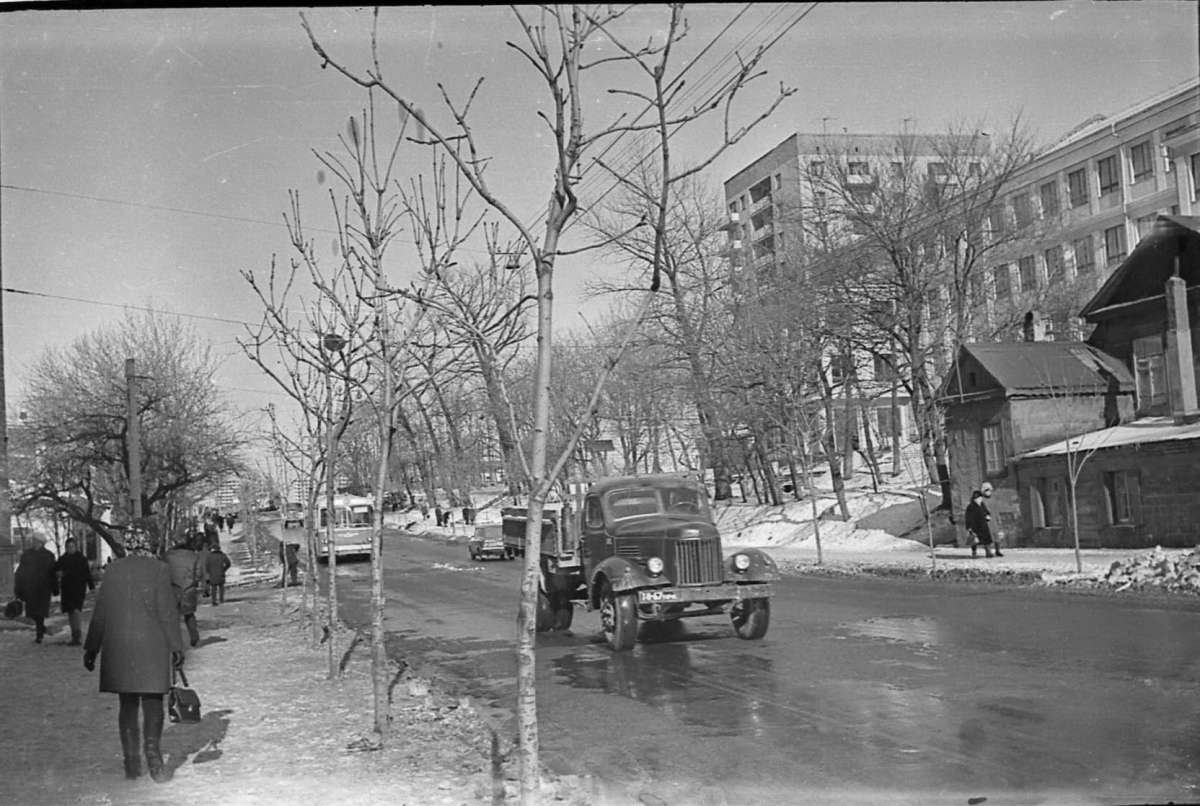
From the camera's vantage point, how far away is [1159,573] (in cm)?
2011

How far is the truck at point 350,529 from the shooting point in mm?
46969

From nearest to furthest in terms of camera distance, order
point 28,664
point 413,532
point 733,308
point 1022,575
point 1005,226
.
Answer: point 28,664 → point 1022,575 → point 1005,226 → point 733,308 → point 413,532

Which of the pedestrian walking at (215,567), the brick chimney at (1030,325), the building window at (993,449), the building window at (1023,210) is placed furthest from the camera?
the brick chimney at (1030,325)

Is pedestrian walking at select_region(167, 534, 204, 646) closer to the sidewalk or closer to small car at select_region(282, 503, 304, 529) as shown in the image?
the sidewalk

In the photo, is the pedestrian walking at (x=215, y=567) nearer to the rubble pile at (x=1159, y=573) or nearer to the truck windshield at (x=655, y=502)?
the truck windshield at (x=655, y=502)

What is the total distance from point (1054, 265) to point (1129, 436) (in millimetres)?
15371

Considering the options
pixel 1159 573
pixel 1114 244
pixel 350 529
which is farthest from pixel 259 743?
pixel 1114 244

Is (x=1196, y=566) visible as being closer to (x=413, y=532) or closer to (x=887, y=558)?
(x=887, y=558)

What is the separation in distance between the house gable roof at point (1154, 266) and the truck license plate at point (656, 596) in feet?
72.8

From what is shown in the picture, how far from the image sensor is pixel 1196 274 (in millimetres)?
31281

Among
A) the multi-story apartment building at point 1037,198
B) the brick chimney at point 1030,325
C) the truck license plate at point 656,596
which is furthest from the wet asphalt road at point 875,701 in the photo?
the brick chimney at point 1030,325

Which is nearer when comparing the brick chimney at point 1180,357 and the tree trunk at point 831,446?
the brick chimney at point 1180,357

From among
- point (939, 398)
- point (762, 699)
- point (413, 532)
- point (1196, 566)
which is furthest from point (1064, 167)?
point (413, 532)

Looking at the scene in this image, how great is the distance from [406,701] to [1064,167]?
38490 millimetres
